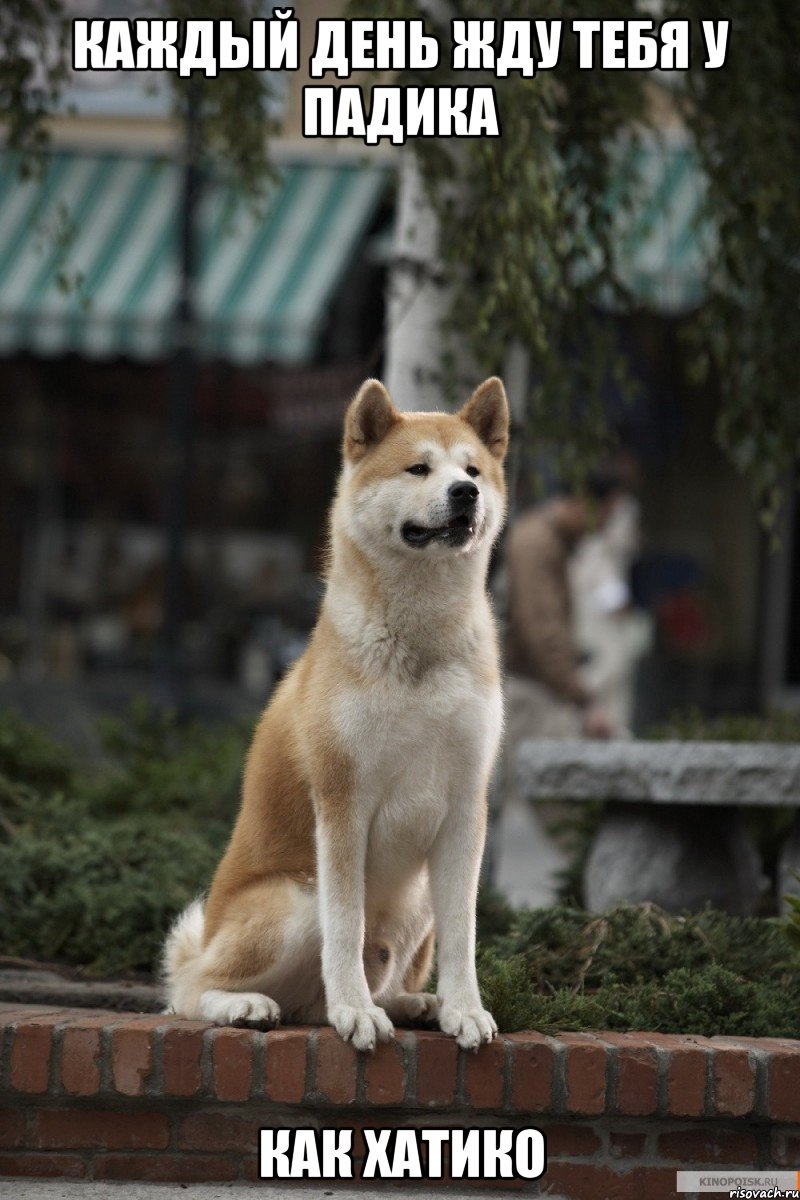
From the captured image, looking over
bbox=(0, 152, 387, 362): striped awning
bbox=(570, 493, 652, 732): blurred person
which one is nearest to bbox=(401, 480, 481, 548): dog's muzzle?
bbox=(570, 493, 652, 732): blurred person

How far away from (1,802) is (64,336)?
264 inches

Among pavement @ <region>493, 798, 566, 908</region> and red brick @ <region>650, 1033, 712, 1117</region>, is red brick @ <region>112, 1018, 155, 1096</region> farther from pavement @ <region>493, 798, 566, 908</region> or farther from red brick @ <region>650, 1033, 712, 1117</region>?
pavement @ <region>493, 798, 566, 908</region>

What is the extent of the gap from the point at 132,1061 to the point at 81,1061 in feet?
0.39

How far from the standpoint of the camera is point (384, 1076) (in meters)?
3.43

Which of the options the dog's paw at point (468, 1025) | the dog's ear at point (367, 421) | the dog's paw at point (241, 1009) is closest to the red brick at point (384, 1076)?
the dog's paw at point (468, 1025)

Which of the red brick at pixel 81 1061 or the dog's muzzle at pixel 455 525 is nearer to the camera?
the dog's muzzle at pixel 455 525

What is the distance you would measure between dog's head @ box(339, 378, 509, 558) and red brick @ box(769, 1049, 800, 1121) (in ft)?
4.39

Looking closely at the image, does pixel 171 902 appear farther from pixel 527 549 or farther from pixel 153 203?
pixel 153 203

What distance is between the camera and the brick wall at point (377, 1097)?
3441mm

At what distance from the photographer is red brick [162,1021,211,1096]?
11.3ft

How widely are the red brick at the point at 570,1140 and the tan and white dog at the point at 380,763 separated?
29 cm

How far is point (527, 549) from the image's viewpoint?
8883 mm

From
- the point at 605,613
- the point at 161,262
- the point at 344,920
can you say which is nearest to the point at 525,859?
the point at 605,613

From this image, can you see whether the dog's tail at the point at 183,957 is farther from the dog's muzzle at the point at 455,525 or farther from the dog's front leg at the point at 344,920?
the dog's muzzle at the point at 455,525
